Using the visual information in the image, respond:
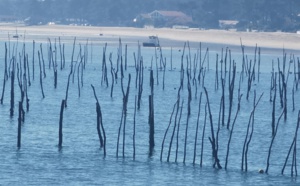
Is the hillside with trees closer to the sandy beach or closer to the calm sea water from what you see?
the sandy beach

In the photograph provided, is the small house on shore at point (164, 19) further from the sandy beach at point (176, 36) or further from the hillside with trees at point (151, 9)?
the sandy beach at point (176, 36)

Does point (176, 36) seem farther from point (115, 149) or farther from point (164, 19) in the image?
point (115, 149)

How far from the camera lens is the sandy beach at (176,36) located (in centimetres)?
7750

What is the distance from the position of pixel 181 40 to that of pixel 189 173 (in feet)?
207

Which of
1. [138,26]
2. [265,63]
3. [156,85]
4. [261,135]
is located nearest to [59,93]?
[156,85]

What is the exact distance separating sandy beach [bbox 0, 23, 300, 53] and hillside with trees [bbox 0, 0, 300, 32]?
22.8 feet

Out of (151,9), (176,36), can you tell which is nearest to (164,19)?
(151,9)

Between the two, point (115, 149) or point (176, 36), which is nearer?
point (115, 149)

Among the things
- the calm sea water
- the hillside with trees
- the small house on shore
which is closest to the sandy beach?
the small house on shore

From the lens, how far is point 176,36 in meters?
90.0

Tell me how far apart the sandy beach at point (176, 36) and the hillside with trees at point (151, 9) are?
22.8 ft

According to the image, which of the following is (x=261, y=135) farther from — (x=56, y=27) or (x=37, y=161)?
(x=56, y=27)

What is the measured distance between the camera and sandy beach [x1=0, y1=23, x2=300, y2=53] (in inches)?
3051

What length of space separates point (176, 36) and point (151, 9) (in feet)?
124
